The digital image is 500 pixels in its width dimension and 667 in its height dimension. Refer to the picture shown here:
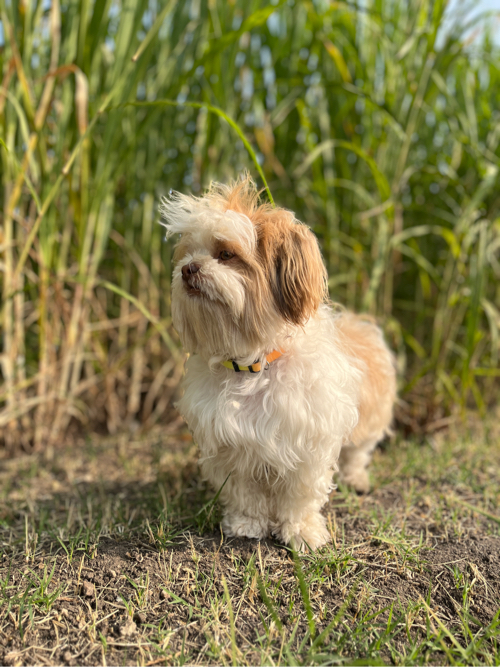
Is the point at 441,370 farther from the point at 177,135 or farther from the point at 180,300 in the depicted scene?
the point at 177,135

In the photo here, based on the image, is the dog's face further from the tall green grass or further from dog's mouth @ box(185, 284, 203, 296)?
the tall green grass

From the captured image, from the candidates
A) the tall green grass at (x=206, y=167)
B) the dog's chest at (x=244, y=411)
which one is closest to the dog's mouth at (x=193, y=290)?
the dog's chest at (x=244, y=411)

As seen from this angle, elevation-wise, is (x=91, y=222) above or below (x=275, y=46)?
below

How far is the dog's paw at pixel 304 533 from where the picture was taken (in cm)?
195

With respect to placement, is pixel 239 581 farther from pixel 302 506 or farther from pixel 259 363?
pixel 259 363

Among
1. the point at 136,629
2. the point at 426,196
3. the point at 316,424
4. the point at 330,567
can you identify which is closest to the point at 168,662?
the point at 136,629

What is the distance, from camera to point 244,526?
2.01 m

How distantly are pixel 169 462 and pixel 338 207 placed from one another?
2.21m

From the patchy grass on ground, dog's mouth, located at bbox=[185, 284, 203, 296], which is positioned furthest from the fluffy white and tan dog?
the patchy grass on ground

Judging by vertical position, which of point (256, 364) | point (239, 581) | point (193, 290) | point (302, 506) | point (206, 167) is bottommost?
point (239, 581)

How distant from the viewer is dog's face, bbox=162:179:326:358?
67.2 inches

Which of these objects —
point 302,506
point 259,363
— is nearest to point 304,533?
point 302,506

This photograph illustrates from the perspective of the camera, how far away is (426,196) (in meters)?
3.93

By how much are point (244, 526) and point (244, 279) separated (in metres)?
0.98
